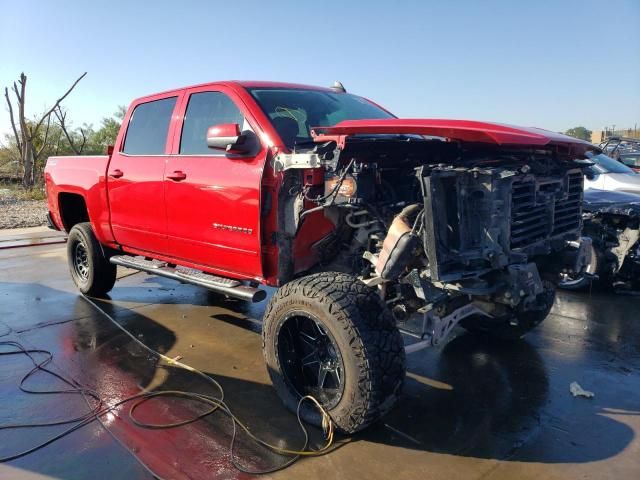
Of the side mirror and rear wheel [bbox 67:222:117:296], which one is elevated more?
the side mirror

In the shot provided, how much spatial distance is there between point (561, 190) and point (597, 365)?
159 centimetres

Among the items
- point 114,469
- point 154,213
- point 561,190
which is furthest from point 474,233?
point 154,213

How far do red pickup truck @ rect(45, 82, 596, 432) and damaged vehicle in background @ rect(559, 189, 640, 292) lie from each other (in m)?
2.36

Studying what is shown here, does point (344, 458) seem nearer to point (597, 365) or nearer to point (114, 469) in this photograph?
point (114, 469)

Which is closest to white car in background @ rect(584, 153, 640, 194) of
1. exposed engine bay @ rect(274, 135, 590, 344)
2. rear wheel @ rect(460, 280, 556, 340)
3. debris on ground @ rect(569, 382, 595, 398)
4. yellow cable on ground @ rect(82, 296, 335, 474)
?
rear wheel @ rect(460, 280, 556, 340)

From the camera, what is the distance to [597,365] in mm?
4152

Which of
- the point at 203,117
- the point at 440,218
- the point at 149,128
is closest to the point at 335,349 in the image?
the point at 440,218

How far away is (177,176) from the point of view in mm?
4289

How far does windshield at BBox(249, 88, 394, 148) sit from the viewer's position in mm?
3827

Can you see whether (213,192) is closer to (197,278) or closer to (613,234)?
(197,278)

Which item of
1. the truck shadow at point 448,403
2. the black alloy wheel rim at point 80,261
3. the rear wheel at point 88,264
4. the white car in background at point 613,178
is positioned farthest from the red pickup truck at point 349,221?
the white car in background at point 613,178

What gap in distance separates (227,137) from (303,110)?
79 centimetres

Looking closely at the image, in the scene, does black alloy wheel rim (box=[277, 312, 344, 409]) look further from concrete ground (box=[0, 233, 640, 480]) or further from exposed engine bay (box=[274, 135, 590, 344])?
exposed engine bay (box=[274, 135, 590, 344])

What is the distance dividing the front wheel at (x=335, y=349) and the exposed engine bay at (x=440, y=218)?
280 mm
